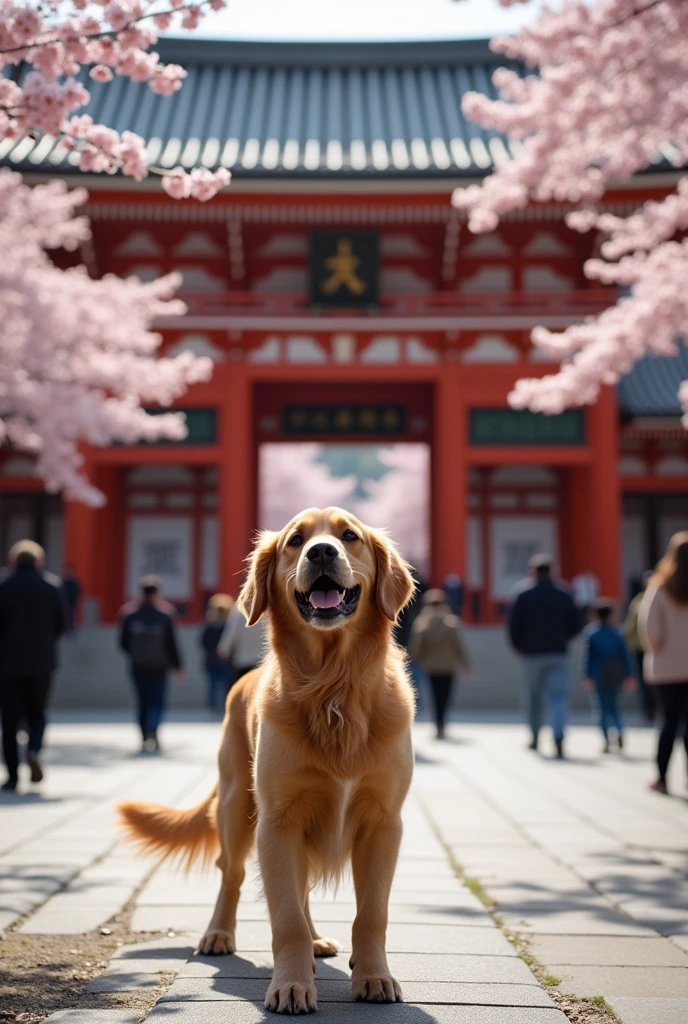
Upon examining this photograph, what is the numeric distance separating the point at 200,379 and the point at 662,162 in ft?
27.7

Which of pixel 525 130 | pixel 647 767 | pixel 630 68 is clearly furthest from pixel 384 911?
pixel 525 130

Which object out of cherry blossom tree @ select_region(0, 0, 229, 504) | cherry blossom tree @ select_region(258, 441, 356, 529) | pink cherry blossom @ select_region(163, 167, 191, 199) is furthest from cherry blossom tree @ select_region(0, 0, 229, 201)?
cherry blossom tree @ select_region(258, 441, 356, 529)

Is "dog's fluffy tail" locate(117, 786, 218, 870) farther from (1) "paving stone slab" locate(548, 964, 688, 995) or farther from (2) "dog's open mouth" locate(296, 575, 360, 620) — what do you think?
(1) "paving stone slab" locate(548, 964, 688, 995)

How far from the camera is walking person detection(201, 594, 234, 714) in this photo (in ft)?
45.6

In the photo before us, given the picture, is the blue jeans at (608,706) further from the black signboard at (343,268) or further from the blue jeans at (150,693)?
the black signboard at (343,268)

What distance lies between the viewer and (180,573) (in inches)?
853

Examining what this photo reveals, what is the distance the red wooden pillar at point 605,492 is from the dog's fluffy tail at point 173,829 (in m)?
16.0

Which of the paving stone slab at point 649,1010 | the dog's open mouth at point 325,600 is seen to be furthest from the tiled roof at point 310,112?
the paving stone slab at point 649,1010

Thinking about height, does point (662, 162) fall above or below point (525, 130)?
above

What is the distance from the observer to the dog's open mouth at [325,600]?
295 cm

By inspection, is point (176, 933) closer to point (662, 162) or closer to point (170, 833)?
point (170, 833)

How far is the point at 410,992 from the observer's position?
2.94 m

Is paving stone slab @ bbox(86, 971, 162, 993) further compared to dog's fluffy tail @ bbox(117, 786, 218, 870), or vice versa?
dog's fluffy tail @ bbox(117, 786, 218, 870)

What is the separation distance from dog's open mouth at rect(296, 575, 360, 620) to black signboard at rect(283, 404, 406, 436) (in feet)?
58.2
